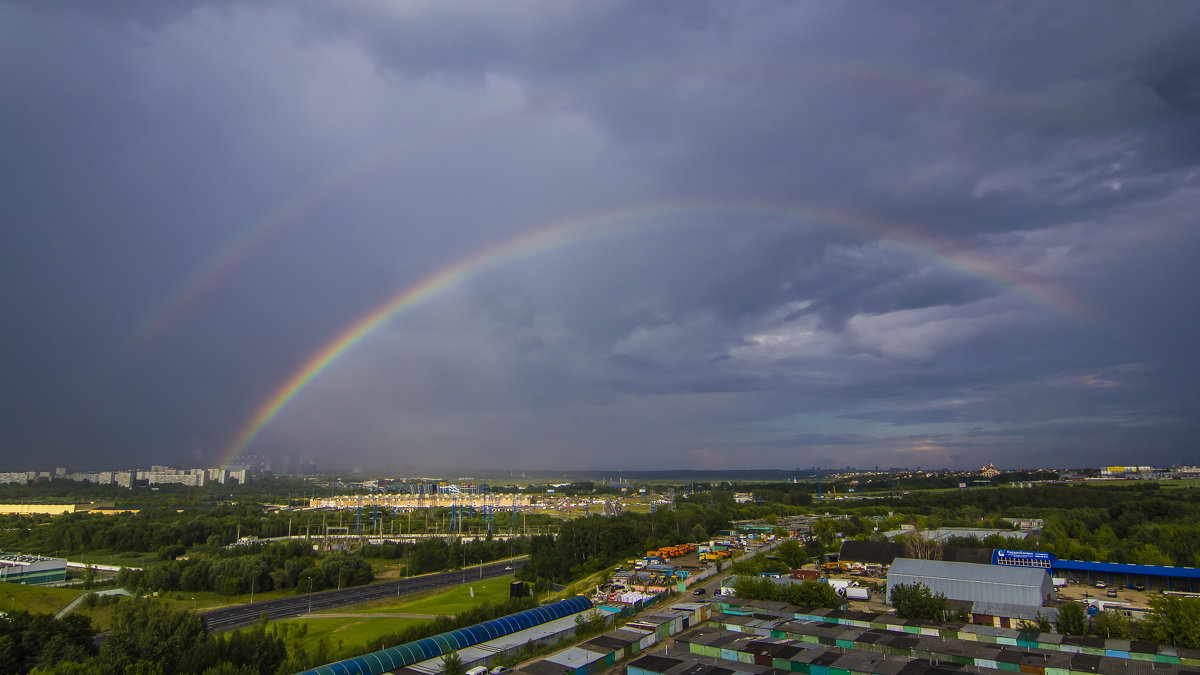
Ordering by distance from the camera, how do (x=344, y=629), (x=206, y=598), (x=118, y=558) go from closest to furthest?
(x=344, y=629)
(x=206, y=598)
(x=118, y=558)

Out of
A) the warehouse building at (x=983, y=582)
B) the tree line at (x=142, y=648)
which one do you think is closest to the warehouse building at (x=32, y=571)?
the tree line at (x=142, y=648)

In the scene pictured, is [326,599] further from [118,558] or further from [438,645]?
[118,558]

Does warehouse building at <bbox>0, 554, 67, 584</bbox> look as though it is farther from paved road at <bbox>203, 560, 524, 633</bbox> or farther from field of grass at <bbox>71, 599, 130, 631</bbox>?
paved road at <bbox>203, 560, 524, 633</bbox>

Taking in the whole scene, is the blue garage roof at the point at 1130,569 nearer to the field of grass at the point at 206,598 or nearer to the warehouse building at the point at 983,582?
the warehouse building at the point at 983,582

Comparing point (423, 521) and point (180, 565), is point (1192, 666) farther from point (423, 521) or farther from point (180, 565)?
point (423, 521)

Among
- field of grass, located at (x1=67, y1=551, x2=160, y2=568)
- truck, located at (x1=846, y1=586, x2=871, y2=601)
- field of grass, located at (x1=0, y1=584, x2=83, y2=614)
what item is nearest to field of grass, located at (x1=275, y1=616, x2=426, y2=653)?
field of grass, located at (x1=0, y1=584, x2=83, y2=614)

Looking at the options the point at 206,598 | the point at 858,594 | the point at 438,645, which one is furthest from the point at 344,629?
the point at 858,594
